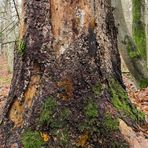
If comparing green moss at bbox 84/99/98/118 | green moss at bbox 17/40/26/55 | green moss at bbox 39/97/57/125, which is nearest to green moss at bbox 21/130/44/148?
green moss at bbox 39/97/57/125

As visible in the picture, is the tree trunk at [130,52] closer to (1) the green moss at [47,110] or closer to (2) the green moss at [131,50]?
(2) the green moss at [131,50]

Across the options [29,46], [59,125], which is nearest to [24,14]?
[29,46]

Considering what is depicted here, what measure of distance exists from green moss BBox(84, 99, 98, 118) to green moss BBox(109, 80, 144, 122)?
0.76 feet

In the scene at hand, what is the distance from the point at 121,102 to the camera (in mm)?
3197

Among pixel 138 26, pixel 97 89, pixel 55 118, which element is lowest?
pixel 55 118

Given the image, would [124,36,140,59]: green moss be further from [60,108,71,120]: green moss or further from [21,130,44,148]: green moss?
[21,130,44,148]: green moss

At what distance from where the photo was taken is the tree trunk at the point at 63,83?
2816mm

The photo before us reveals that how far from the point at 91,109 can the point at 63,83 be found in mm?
303

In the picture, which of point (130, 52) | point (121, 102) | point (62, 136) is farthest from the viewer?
point (130, 52)

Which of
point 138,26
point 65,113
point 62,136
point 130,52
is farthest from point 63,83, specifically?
point 138,26

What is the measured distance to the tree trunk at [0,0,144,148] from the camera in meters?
2.82

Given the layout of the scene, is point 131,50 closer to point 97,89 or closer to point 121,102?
point 121,102

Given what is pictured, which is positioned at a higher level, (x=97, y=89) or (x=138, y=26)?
(x=138, y=26)

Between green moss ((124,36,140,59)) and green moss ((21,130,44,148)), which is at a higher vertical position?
green moss ((124,36,140,59))
